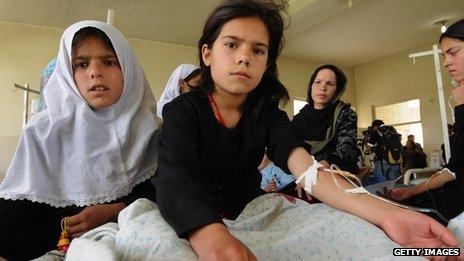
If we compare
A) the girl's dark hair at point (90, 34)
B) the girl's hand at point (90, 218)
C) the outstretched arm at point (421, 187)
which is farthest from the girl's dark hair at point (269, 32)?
the outstretched arm at point (421, 187)

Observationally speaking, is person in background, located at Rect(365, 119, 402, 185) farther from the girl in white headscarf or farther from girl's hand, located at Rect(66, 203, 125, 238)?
girl's hand, located at Rect(66, 203, 125, 238)

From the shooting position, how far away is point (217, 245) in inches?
22.9

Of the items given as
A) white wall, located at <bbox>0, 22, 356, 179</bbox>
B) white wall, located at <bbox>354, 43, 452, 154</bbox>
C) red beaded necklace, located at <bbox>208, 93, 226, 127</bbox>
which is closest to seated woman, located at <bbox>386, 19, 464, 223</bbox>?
red beaded necklace, located at <bbox>208, 93, 226, 127</bbox>

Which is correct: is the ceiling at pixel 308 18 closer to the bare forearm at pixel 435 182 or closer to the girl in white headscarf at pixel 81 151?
the bare forearm at pixel 435 182

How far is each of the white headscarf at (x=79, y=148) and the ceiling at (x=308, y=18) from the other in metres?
3.82

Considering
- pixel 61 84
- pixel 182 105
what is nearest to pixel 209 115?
pixel 182 105

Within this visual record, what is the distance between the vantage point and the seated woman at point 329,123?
85.6 inches

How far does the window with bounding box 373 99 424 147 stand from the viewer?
7.48 m

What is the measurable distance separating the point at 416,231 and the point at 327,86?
1.82m

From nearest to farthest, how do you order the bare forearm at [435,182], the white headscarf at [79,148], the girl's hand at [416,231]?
1. the girl's hand at [416,231]
2. the white headscarf at [79,148]
3. the bare forearm at [435,182]

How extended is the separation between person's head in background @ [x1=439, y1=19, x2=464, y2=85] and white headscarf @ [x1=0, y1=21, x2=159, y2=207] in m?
1.48

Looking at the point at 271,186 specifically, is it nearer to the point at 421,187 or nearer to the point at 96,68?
the point at 421,187

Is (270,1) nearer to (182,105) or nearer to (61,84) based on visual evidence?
(182,105)

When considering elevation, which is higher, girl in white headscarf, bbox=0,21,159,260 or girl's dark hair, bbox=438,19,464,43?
girl's dark hair, bbox=438,19,464,43
